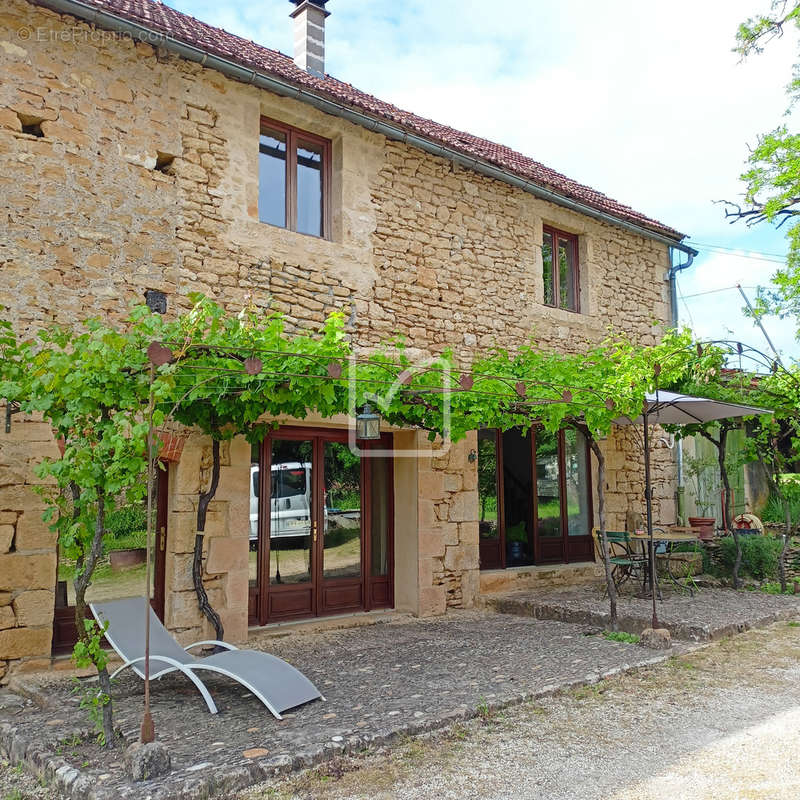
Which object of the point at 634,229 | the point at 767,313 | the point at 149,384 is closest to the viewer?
the point at 149,384

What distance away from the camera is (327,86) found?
252 inches

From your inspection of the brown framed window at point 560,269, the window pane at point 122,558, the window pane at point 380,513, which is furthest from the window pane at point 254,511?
the brown framed window at point 560,269

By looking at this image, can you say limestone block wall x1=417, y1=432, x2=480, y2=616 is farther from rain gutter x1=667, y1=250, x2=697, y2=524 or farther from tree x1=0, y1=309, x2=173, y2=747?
tree x1=0, y1=309, x2=173, y2=747

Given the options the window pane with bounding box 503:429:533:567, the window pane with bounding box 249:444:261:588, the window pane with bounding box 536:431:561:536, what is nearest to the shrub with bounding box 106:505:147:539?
the window pane with bounding box 249:444:261:588

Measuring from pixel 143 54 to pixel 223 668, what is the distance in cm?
464

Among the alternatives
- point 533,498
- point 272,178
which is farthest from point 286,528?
point 533,498

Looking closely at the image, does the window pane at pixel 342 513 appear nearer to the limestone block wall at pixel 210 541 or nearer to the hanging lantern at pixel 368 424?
the limestone block wall at pixel 210 541

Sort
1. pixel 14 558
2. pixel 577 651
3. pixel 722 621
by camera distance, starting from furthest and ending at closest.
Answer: pixel 722 621
pixel 577 651
pixel 14 558

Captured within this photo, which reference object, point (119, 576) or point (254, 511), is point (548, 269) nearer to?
point (254, 511)

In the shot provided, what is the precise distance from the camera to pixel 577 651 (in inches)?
213

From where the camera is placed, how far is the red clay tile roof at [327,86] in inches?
219

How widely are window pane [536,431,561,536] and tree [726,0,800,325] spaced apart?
4451 mm

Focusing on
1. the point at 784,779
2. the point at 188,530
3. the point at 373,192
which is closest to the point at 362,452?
the point at 188,530

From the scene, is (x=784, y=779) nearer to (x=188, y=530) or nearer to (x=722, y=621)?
(x=722, y=621)
